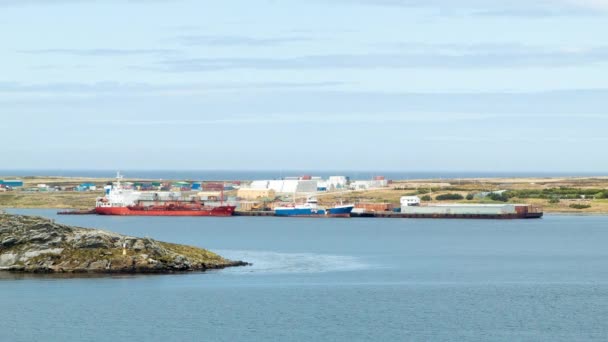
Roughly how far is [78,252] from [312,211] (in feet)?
354

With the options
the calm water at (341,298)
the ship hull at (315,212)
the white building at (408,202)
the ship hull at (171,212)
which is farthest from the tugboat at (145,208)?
the calm water at (341,298)

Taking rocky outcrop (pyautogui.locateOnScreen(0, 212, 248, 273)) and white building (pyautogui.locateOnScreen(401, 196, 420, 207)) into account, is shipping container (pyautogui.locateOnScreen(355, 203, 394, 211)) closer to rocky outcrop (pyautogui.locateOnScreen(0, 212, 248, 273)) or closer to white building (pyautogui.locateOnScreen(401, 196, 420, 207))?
white building (pyautogui.locateOnScreen(401, 196, 420, 207))

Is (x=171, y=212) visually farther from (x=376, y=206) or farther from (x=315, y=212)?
(x=376, y=206)

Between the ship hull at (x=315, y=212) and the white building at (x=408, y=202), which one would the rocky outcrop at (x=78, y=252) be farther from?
the white building at (x=408, y=202)

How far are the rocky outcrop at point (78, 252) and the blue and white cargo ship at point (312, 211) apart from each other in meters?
101

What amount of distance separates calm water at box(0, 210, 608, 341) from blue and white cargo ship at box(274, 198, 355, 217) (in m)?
69.6

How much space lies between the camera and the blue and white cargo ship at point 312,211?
18675 cm

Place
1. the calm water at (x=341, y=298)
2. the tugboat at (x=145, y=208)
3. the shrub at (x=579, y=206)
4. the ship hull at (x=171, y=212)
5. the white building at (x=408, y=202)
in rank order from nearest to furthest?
1. the calm water at (x=341, y=298)
2. the white building at (x=408, y=202)
3. the shrub at (x=579, y=206)
4. the ship hull at (x=171, y=212)
5. the tugboat at (x=145, y=208)

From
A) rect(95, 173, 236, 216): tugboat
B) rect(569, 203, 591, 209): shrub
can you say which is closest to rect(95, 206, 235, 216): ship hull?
rect(95, 173, 236, 216): tugboat

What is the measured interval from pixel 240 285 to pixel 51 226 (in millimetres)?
17152

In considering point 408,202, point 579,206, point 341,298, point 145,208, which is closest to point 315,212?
point 408,202

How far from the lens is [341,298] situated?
70.9m

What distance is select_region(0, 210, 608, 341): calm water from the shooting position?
58719 mm

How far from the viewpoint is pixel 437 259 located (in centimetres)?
10025
